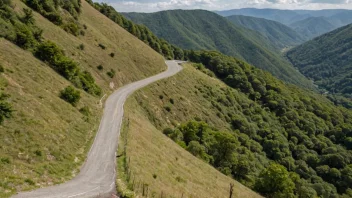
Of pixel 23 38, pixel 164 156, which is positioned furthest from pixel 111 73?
pixel 164 156

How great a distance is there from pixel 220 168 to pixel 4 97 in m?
44.0

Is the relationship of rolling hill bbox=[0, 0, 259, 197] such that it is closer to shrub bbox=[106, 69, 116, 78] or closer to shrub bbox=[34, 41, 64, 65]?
shrub bbox=[106, 69, 116, 78]

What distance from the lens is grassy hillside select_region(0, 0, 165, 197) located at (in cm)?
2538

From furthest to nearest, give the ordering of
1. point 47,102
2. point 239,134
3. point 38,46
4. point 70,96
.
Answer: point 239,134 → point 38,46 → point 70,96 → point 47,102

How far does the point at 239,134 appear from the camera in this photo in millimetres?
92812

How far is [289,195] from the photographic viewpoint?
58.2 m

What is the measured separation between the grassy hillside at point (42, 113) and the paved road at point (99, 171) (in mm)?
916

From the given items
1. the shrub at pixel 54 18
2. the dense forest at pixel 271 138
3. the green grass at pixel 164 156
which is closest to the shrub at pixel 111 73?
the green grass at pixel 164 156

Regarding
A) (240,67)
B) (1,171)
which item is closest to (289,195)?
(1,171)

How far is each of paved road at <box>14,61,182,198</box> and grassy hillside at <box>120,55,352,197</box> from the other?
243 centimetres

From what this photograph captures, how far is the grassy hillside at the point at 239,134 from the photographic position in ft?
132

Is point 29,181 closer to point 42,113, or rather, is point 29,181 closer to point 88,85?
point 42,113

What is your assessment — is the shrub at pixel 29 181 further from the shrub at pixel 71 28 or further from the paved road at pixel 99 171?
the shrub at pixel 71 28

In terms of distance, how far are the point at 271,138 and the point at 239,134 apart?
20539 mm
